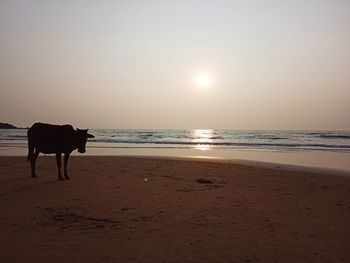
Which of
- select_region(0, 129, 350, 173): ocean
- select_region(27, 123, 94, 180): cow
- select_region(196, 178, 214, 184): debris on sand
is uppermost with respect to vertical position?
select_region(27, 123, 94, 180): cow

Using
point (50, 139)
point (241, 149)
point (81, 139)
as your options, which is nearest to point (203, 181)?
point (81, 139)

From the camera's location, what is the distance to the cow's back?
12.1 metres

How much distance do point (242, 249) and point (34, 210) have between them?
15.0 ft

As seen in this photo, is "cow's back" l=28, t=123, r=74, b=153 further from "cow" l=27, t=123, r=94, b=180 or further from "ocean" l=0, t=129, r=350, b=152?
"ocean" l=0, t=129, r=350, b=152

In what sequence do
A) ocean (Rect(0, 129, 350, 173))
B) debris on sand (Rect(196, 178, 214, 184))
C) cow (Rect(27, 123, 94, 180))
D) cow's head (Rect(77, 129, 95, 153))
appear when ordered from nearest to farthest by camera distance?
debris on sand (Rect(196, 178, 214, 184))
cow (Rect(27, 123, 94, 180))
cow's head (Rect(77, 129, 95, 153))
ocean (Rect(0, 129, 350, 173))

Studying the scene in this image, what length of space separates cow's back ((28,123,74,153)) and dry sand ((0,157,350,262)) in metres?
1.03

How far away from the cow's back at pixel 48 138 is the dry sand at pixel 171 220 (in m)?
1.03

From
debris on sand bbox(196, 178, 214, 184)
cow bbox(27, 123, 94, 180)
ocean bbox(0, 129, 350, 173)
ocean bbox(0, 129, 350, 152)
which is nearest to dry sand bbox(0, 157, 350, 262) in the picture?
debris on sand bbox(196, 178, 214, 184)

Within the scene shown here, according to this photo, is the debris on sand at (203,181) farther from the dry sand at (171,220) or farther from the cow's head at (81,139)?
the cow's head at (81,139)

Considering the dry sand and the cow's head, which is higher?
the cow's head

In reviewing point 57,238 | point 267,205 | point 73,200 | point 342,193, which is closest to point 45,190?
point 73,200

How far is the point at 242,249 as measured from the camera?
5.40m

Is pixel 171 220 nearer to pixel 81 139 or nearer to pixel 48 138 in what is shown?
pixel 81 139

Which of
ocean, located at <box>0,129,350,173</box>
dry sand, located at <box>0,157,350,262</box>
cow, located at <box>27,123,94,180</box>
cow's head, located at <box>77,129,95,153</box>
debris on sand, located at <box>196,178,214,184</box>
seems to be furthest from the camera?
ocean, located at <box>0,129,350,173</box>
